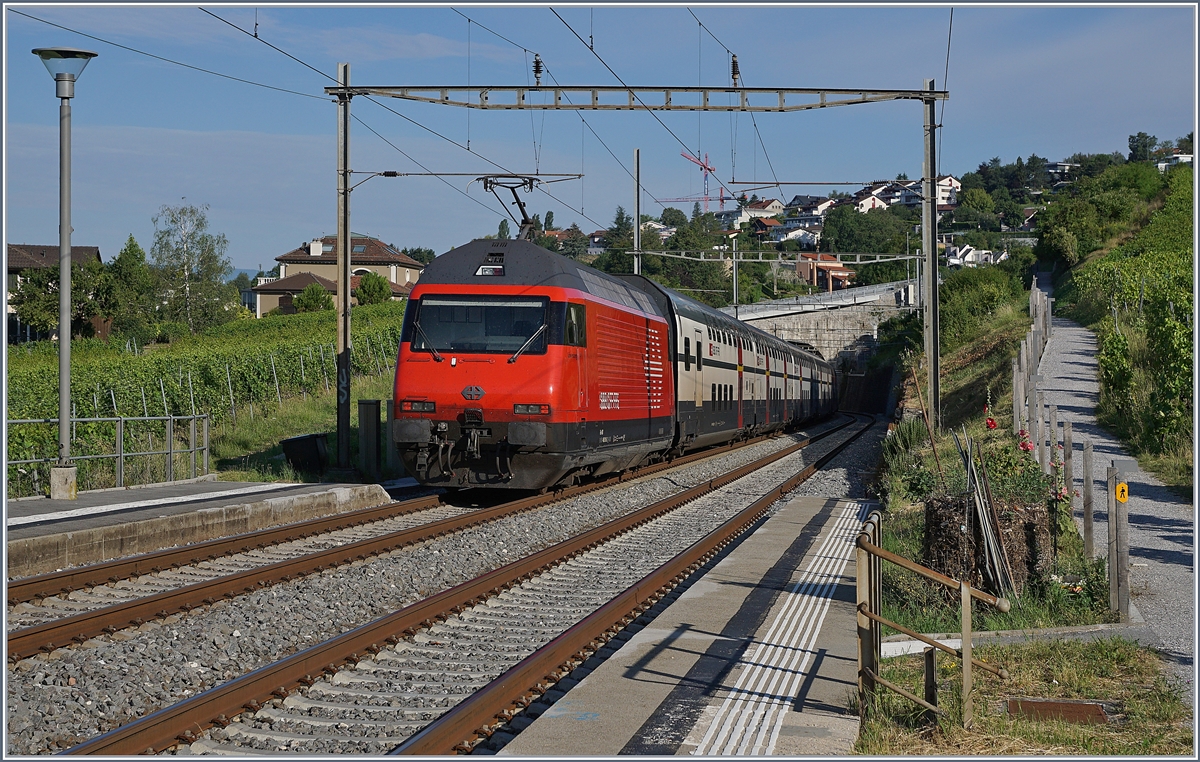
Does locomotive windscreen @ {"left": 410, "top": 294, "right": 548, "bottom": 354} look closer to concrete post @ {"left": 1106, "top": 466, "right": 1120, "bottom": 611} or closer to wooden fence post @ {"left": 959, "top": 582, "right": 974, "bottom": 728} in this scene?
concrete post @ {"left": 1106, "top": 466, "right": 1120, "bottom": 611}

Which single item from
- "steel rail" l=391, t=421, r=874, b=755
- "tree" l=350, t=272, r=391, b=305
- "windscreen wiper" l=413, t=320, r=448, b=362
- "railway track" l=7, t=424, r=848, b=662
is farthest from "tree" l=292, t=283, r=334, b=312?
"steel rail" l=391, t=421, r=874, b=755

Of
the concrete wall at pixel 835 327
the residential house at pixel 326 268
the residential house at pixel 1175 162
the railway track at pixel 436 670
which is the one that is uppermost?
the residential house at pixel 1175 162

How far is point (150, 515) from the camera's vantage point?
A: 12781 millimetres

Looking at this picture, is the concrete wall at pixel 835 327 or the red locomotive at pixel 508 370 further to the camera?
the concrete wall at pixel 835 327

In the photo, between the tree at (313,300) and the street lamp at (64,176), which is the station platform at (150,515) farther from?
the tree at (313,300)

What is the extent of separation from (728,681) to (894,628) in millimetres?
1247

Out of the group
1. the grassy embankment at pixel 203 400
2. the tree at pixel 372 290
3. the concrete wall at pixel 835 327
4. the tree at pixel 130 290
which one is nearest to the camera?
the grassy embankment at pixel 203 400

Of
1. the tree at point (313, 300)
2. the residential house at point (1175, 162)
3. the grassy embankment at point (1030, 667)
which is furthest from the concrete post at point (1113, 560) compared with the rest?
the residential house at point (1175, 162)

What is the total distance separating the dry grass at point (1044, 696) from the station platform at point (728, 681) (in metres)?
0.30

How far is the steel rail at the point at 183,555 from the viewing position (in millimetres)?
9516

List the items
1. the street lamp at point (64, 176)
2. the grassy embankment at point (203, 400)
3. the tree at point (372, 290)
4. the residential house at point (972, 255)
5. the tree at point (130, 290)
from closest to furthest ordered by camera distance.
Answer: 1. the street lamp at point (64, 176)
2. the grassy embankment at point (203, 400)
3. the tree at point (130, 290)
4. the tree at point (372, 290)
5. the residential house at point (972, 255)

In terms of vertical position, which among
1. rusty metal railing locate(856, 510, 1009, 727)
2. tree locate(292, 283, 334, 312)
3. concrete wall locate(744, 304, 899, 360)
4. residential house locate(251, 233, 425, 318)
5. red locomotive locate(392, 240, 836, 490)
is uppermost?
residential house locate(251, 233, 425, 318)

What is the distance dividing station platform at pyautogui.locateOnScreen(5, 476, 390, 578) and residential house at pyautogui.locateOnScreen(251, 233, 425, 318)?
266 feet

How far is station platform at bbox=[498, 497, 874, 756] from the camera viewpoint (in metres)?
5.61
